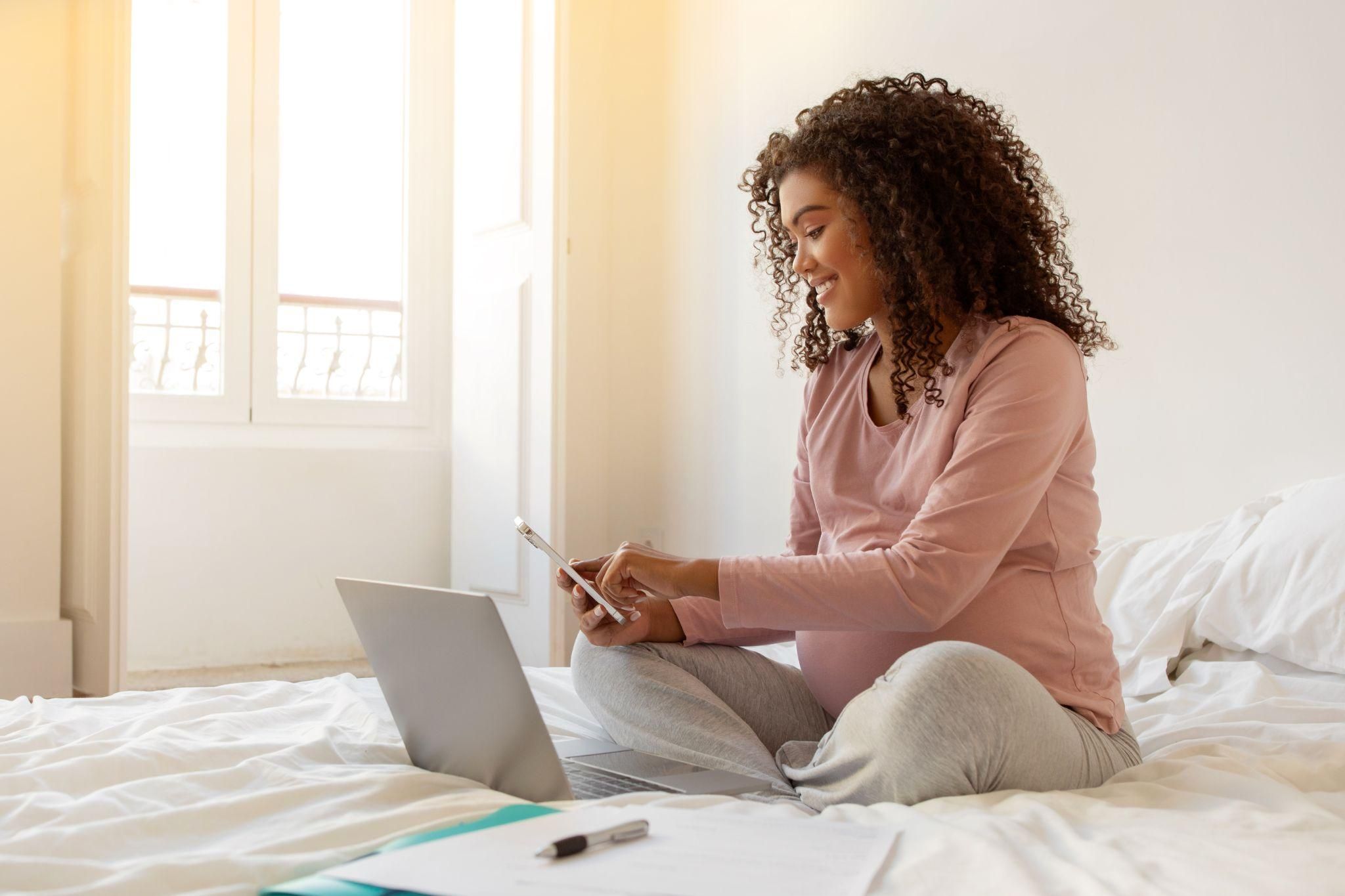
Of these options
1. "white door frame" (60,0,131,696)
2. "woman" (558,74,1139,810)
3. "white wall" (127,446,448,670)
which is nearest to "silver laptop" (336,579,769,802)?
"woman" (558,74,1139,810)

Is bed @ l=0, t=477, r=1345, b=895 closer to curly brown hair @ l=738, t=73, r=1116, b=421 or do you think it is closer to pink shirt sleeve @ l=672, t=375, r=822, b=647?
pink shirt sleeve @ l=672, t=375, r=822, b=647

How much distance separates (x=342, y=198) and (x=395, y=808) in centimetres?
344

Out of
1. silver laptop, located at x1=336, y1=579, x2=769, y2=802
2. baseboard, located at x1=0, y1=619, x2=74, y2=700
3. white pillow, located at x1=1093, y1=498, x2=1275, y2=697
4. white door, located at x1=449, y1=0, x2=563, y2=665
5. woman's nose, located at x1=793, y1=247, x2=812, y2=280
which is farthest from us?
white door, located at x1=449, y1=0, x2=563, y2=665

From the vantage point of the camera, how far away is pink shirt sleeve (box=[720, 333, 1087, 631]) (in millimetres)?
1194

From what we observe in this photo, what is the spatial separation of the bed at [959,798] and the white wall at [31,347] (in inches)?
68.5

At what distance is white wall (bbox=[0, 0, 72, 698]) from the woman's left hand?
2.28 metres

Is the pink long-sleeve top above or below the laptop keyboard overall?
above

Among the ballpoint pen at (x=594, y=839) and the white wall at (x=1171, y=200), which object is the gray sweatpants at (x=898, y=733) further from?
the white wall at (x=1171, y=200)

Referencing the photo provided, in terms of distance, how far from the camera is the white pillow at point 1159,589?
169 cm

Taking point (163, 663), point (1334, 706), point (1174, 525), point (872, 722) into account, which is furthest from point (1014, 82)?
point (163, 663)

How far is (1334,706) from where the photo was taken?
4.64 feet

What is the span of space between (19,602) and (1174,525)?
2.65 m

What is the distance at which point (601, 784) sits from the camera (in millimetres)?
1161

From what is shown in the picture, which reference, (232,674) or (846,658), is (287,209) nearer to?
(232,674)
